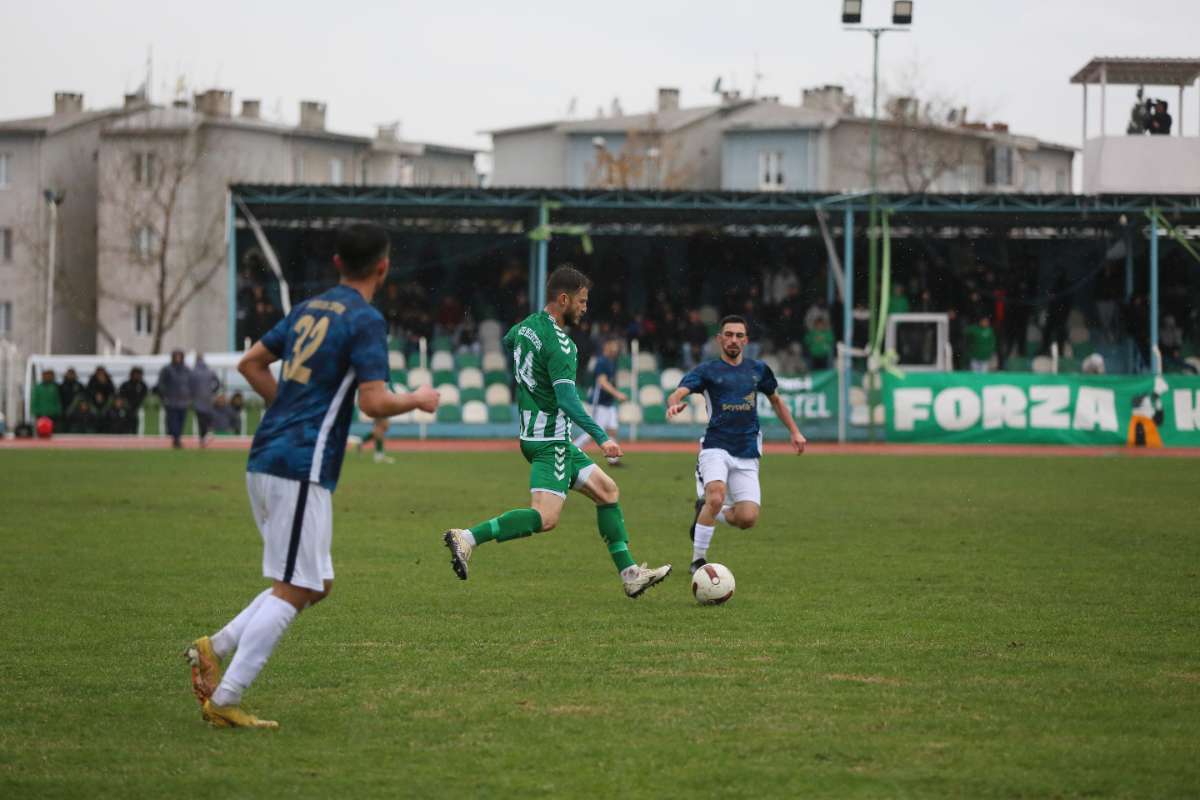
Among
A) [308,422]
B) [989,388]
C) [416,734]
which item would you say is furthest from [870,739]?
[989,388]

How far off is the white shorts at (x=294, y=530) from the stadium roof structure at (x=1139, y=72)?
35.4 m

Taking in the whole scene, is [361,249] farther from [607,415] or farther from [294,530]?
[607,415]

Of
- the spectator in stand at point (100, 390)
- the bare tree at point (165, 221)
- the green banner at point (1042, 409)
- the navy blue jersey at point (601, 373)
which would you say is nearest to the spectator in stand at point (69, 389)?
the spectator in stand at point (100, 390)

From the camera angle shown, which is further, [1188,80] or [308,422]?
[1188,80]

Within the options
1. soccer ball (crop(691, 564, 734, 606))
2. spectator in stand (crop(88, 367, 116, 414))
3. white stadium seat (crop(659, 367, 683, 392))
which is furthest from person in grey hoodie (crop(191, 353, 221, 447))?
soccer ball (crop(691, 564, 734, 606))

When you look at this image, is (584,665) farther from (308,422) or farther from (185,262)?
(185,262)

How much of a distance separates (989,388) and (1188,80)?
36.3 ft

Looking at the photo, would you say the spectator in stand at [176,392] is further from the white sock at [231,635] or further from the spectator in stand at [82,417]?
the white sock at [231,635]

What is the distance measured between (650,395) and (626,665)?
2952 centimetres

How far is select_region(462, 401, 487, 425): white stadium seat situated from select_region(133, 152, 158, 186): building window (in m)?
30.6

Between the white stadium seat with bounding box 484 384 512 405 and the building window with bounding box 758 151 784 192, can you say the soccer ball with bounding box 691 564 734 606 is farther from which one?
the building window with bounding box 758 151 784 192

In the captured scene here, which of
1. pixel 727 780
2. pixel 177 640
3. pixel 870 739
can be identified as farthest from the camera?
pixel 177 640

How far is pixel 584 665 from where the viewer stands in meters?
7.95

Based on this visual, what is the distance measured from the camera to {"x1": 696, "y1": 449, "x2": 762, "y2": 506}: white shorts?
39.0 ft
